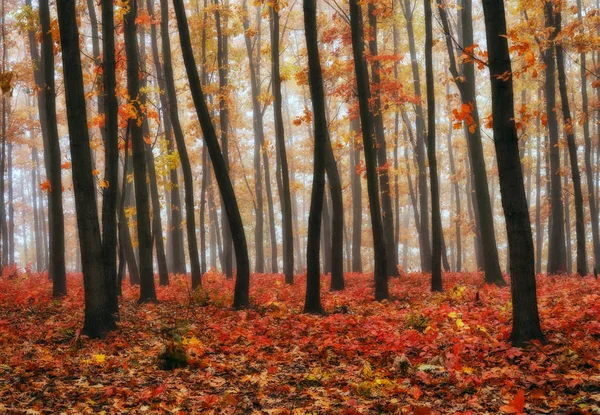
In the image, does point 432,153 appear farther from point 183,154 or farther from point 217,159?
point 183,154

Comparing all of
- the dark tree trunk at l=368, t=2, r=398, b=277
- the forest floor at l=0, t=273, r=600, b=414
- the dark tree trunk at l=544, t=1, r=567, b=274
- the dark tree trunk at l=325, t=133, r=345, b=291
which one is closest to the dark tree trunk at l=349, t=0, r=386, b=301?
the forest floor at l=0, t=273, r=600, b=414

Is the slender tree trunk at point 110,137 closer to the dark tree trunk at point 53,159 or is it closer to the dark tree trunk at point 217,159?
the dark tree trunk at point 217,159

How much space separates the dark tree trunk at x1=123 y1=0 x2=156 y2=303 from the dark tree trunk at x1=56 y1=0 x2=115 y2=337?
3.38 metres

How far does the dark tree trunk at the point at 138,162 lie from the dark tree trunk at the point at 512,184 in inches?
311

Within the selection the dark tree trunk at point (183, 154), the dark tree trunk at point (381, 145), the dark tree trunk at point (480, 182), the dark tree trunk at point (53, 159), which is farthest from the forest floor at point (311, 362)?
the dark tree trunk at point (381, 145)

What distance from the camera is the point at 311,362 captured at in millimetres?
7004

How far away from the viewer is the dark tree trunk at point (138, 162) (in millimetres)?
11770

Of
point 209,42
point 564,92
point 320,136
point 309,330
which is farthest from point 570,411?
point 209,42

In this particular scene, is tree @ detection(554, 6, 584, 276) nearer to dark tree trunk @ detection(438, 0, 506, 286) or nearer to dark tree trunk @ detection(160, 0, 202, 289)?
dark tree trunk @ detection(438, 0, 506, 286)

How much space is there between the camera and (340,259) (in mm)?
14508

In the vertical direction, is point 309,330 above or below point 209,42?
below

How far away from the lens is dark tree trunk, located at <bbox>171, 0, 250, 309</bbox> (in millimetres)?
10773

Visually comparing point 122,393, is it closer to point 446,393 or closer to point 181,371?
point 181,371

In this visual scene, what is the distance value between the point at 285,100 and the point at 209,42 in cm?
1716
